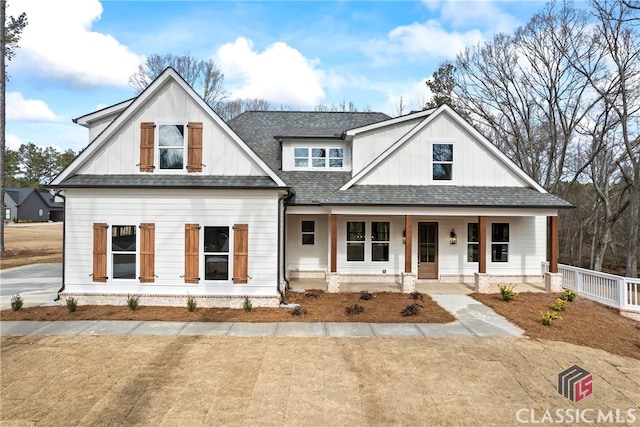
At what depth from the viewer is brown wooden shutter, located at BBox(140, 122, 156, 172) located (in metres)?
10.9

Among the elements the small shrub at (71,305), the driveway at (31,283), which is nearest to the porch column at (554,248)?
the small shrub at (71,305)

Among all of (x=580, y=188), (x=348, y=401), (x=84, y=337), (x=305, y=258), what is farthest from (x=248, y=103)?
(x=348, y=401)

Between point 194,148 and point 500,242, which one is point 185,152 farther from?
point 500,242

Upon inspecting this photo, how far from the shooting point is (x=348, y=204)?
12.4 m

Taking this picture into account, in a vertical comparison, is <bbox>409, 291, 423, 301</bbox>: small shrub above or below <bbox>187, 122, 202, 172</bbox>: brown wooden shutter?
below

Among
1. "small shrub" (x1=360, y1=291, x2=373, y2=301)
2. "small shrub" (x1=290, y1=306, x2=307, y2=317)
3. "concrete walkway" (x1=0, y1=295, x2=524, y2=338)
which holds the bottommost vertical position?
"concrete walkway" (x1=0, y1=295, x2=524, y2=338)

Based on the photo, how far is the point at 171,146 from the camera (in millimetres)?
11055

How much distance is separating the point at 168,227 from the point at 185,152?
2383 millimetres

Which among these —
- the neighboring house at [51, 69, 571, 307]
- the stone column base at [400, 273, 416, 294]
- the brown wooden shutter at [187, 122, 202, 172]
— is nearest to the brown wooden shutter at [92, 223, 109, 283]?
the neighboring house at [51, 69, 571, 307]

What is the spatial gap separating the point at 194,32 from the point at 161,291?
10995 millimetres

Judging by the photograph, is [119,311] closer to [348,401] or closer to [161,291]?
[161,291]

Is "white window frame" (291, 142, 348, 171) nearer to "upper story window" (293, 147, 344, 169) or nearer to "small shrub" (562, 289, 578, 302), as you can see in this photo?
"upper story window" (293, 147, 344, 169)

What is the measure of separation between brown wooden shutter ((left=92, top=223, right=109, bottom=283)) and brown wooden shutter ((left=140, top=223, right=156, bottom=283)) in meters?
1.12

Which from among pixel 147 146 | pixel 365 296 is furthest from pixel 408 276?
pixel 147 146
